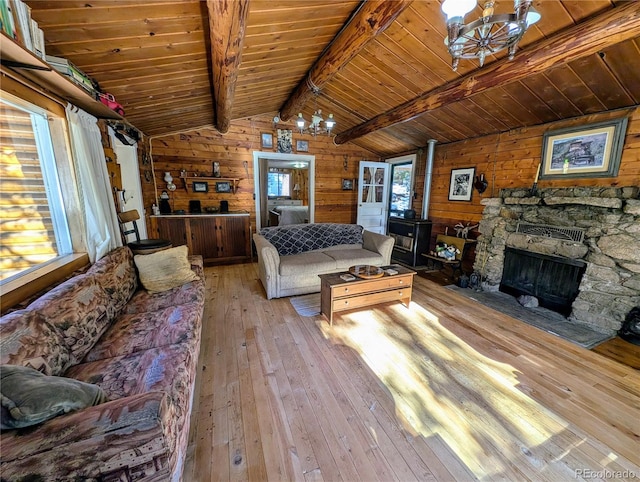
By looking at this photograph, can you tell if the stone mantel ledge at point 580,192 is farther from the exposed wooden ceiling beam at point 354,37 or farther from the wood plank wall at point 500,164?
the exposed wooden ceiling beam at point 354,37

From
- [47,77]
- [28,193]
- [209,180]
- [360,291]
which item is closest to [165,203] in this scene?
[209,180]

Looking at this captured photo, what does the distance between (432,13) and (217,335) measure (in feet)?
10.9

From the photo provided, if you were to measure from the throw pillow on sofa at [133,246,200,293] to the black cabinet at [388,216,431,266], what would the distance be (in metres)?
3.60

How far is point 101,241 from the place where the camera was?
7.27 feet

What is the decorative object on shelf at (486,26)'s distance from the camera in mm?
1284

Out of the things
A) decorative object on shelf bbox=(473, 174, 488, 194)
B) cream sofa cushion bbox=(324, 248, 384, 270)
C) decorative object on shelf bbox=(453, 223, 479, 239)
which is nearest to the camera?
cream sofa cushion bbox=(324, 248, 384, 270)

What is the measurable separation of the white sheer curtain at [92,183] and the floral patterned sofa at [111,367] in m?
0.18

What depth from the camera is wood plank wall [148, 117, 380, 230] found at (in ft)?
14.4

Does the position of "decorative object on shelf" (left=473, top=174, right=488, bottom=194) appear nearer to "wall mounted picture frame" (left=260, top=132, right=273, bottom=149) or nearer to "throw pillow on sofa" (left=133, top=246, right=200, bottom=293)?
"wall mounted picture frame" (left=260, top=132, right=273, bottom=149)

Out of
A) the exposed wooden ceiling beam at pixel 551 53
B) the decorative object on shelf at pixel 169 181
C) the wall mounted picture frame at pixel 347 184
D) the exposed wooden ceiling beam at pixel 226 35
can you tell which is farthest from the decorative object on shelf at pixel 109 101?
the wall mounted picture frame at pixel 347 184

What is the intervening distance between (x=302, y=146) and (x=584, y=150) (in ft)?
13.9

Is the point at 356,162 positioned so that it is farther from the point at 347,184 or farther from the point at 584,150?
the point at 584,150

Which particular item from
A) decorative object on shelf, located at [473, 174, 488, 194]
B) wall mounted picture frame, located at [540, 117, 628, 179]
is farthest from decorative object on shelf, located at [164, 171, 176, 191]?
wall mounted picture frame, located at [540, 117, 628, 179]

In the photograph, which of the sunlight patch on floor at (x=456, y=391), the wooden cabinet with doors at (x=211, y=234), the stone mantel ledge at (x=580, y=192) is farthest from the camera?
the wooden cabinet with doors at (x=211, y=234)
